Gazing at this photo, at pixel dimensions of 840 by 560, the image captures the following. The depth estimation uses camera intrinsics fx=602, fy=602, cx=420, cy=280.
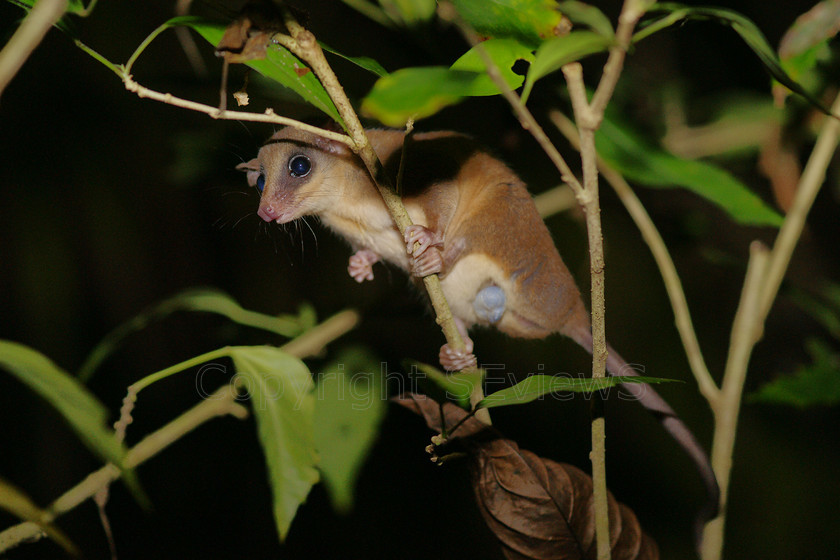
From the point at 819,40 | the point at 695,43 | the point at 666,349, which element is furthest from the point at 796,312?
the point at 819,40

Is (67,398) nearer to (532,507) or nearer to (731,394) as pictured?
(532,507)

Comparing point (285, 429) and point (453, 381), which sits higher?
point (453, 381)

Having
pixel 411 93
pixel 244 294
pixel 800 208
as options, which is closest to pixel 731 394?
pixel 800 208

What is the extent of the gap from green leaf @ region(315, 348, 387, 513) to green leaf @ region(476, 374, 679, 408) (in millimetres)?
809

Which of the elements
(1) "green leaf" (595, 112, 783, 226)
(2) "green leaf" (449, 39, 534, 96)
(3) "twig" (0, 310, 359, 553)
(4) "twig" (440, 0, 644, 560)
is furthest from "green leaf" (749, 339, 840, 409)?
(2) "green leaf" (449, 39, 534, 96)

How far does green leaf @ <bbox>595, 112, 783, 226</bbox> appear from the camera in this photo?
1904mm

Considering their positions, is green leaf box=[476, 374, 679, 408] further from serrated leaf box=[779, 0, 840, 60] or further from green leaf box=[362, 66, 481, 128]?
serrated leaf box=[779, 0, 840, 60]

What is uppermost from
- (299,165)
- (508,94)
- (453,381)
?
(299,165)

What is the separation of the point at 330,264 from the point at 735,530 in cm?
363

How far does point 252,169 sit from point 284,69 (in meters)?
1.22

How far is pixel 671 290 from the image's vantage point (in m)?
1.94

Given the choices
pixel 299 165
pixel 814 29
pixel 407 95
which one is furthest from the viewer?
pixel 299 165

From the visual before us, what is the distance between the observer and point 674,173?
6.36 feet

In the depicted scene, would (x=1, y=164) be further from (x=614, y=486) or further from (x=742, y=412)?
(x=742, y=412)
